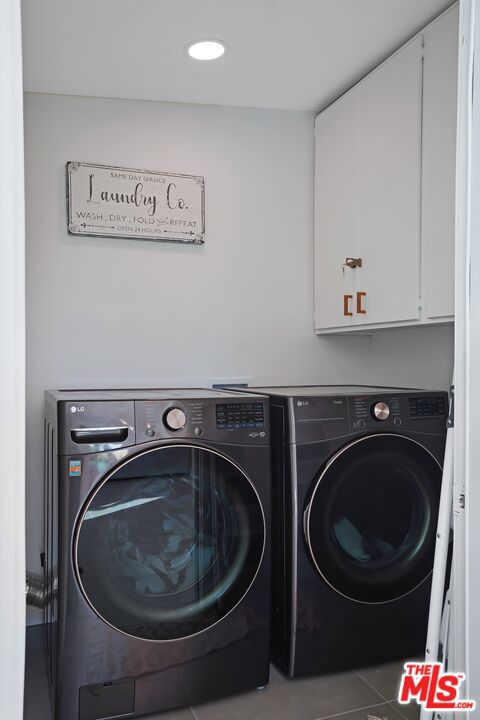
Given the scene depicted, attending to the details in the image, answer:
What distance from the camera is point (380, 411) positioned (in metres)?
2.04

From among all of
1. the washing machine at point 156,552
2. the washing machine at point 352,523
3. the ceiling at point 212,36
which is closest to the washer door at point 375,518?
the washing machine at point 352,523

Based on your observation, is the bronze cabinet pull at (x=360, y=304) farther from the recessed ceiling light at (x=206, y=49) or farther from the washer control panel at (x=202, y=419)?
the recessed ceiling light at (x=206, y=49)

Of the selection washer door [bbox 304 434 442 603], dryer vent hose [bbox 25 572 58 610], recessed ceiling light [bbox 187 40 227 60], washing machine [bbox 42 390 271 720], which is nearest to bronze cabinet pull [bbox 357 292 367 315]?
washer door [bbox 304 434 442 603]

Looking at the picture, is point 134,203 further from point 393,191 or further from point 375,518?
point 375,518

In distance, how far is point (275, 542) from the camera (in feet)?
6.62

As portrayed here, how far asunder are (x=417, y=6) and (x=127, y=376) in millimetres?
1684

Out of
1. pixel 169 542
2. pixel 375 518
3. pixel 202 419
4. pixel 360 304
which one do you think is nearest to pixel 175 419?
pixel 202 419

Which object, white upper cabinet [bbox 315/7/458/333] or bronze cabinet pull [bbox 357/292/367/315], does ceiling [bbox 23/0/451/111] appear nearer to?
white upper cabinet [bbox 315/7/458/333]

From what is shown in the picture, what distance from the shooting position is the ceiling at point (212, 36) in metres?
1.88

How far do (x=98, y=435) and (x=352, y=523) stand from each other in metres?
0.90

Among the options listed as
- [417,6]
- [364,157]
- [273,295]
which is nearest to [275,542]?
[273,295]

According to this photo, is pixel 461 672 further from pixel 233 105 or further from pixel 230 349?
pixel 233 105

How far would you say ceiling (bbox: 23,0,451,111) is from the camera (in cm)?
188

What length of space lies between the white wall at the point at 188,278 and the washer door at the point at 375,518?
1.69 feet
